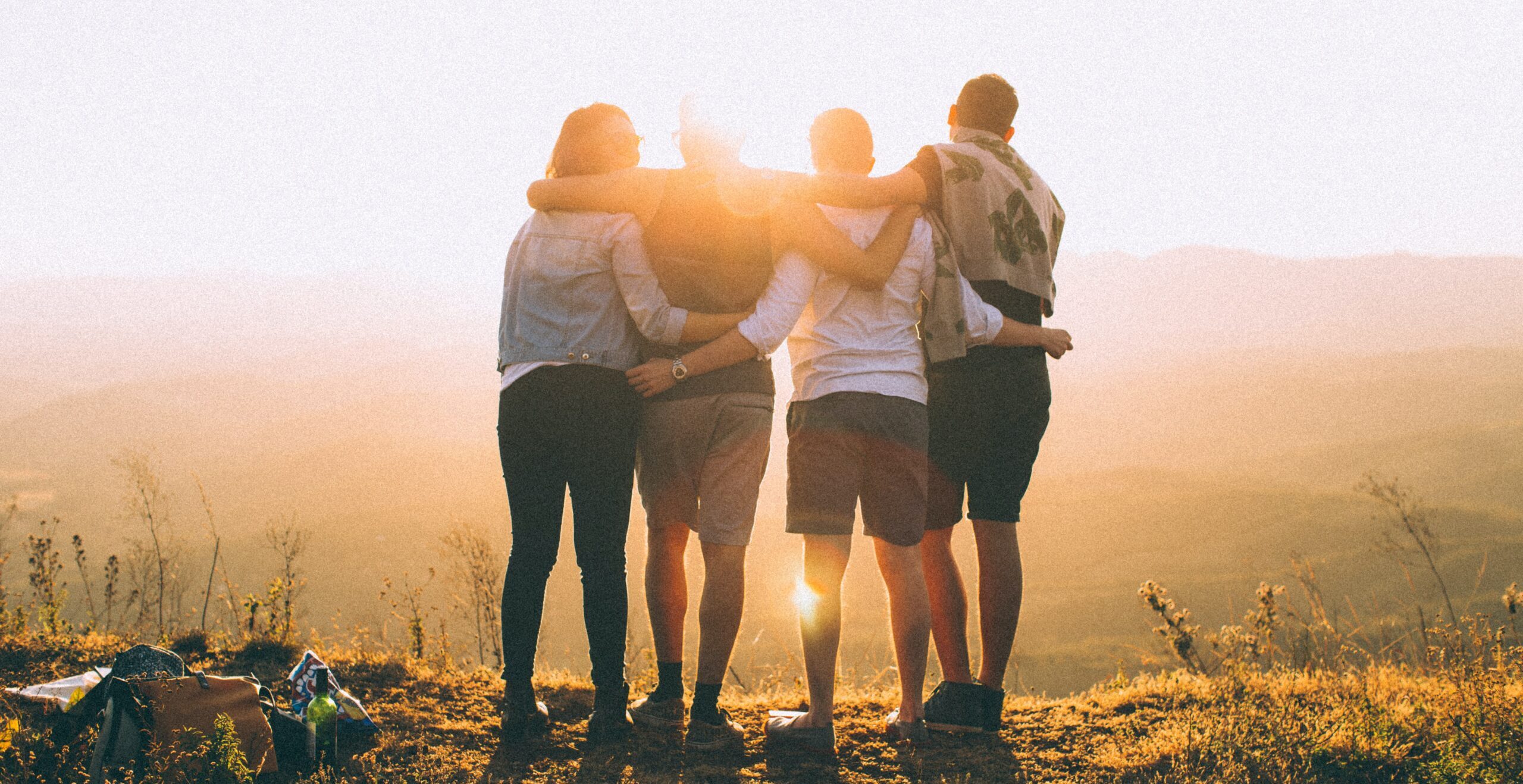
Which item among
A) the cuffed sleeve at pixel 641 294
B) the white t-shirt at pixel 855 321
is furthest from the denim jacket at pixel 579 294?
the white t-shirt at pixel 855 321

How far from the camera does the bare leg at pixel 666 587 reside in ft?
11.2

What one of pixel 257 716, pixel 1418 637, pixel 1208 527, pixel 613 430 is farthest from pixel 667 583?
pixel 1208 527

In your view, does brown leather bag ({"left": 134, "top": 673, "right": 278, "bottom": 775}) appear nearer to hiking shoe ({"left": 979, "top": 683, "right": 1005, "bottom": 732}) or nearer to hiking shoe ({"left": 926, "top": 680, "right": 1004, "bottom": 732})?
hiking shoe ({"left": 926, "top": 680, "right": 1004, "bottom": 732})

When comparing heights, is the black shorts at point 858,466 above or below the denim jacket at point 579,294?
below

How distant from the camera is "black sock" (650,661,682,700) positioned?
349 centimetres

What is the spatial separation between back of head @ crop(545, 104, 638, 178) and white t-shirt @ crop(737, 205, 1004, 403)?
77 centimetres

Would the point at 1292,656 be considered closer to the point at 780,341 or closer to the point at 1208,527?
the point at 780,341

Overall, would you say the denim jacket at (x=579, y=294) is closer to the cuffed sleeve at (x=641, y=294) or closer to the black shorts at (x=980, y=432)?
the cuffed sleeve at (x=641, y=294)

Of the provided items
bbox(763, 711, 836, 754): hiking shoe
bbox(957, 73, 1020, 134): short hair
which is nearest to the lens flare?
bbox(763, 711, 836, 754): hiking shoe

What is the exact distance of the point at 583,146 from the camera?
3.28 m

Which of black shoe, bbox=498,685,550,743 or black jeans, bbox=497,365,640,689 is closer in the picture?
black jeans, bbox=497,365,640,689

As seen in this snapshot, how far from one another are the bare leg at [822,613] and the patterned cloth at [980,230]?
0.81 metres

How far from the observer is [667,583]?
3432mm

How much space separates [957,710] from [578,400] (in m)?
1.88
